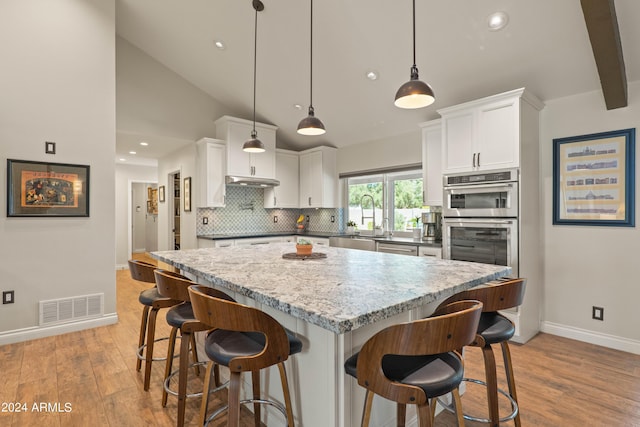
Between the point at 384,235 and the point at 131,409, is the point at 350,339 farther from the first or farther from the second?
the point at 384,235

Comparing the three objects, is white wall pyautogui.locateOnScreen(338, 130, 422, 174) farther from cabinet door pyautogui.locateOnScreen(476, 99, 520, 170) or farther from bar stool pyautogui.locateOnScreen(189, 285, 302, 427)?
bar stool pyautogui.locateOnScreen(189, 285, 302, 427)

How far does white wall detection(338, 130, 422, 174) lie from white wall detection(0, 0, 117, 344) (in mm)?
3464

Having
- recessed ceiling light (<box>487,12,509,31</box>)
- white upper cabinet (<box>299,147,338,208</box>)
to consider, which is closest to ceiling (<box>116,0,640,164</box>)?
recessed ceiling light (<box>487,12,509,31</box>)

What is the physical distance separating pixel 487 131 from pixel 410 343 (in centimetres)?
296

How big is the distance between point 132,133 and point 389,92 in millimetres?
3678

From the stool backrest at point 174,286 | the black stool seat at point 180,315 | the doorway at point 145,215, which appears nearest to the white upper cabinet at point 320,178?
the black stool seat at point 180,315

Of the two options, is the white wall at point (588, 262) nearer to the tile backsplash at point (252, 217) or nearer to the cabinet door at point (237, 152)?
the tile backsplash at point (252, 217)

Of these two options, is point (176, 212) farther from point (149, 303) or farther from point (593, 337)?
point (593, 337)

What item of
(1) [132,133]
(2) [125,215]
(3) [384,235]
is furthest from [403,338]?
(2) [125,215]

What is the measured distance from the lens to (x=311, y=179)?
5.97 m

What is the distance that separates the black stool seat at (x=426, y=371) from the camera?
116 cm

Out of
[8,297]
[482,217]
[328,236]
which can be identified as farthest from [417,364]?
[328,236]

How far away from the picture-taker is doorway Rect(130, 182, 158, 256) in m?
9.04

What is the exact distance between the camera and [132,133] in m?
4.80
